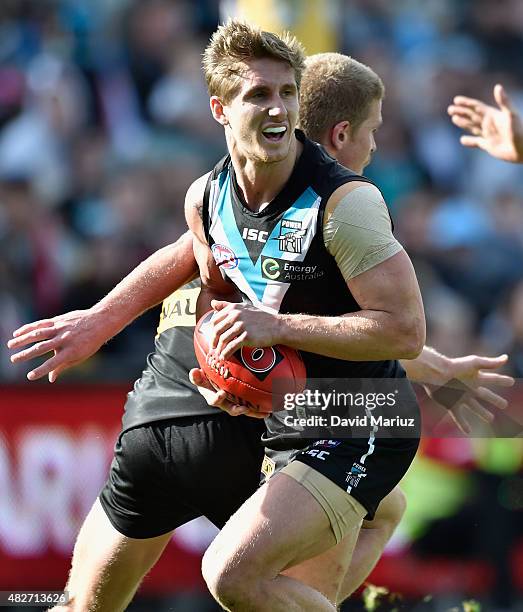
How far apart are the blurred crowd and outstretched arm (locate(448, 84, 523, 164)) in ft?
10.7

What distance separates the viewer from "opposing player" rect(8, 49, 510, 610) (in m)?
4.97

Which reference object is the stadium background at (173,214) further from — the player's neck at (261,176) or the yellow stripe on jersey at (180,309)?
the player's neck at (261,176)

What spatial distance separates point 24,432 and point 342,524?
116 inches

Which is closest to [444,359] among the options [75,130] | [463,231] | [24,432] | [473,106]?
[473,106]

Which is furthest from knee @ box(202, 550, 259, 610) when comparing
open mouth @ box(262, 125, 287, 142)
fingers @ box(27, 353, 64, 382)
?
open mouth @ box(262, 125, 287, 142)

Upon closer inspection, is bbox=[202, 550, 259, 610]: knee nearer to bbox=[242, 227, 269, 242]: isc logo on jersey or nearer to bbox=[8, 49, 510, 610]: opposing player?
bbox=[8, 49, 510, 610]: opposing player

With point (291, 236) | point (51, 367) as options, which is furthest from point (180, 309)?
point (291, 236)

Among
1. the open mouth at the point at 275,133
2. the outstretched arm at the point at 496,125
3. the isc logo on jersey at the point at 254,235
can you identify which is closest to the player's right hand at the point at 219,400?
the isc logo on jersey at the point at 254,235

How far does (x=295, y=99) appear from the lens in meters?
4.69

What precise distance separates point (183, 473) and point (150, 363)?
0.67 m

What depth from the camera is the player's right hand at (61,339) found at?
486cm

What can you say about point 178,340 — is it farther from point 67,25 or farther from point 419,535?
point 67,25

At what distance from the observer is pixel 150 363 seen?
5.46m

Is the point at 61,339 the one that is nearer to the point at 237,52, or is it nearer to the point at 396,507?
the point at 237,52
